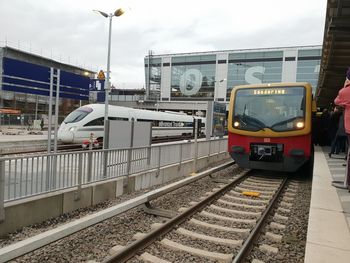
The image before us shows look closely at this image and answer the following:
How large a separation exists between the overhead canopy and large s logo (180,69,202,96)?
175 feet

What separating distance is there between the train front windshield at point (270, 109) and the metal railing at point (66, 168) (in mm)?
2770

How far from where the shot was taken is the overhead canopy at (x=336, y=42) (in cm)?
873

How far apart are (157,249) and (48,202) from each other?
250 centimetres

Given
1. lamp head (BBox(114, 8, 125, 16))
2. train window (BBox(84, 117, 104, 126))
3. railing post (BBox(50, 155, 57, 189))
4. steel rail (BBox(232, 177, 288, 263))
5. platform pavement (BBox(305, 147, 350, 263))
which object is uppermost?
lamp head (BBox(114, 8, 125, 16))

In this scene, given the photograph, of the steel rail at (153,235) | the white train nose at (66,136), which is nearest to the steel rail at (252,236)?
the steel rail at (153,235)

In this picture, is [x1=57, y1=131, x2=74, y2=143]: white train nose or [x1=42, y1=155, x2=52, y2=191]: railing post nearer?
[x1=42, y1=155, x2=52, y2=191]: railing post

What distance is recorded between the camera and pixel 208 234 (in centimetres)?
546

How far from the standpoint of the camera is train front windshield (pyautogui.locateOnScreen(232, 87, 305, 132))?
10297mm

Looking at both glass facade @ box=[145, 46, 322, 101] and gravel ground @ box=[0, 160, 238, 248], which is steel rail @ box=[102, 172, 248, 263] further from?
glass facade @ box=[145, 46, 322, 101]

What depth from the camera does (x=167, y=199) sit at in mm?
7793

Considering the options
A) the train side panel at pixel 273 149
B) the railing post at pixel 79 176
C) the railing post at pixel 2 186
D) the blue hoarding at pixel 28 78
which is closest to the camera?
the railing post at pixel 2 186

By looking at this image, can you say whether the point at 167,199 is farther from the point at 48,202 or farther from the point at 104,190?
the point at 48,202

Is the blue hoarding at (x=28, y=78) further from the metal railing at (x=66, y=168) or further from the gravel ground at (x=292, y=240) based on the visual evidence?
the gravel ground at (x=292, y=240)

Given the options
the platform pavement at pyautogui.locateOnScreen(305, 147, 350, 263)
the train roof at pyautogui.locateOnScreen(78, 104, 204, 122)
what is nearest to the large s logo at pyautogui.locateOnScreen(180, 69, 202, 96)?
the train roof at pyautogui.locateOnScreen(78, 104, 204, 122)
